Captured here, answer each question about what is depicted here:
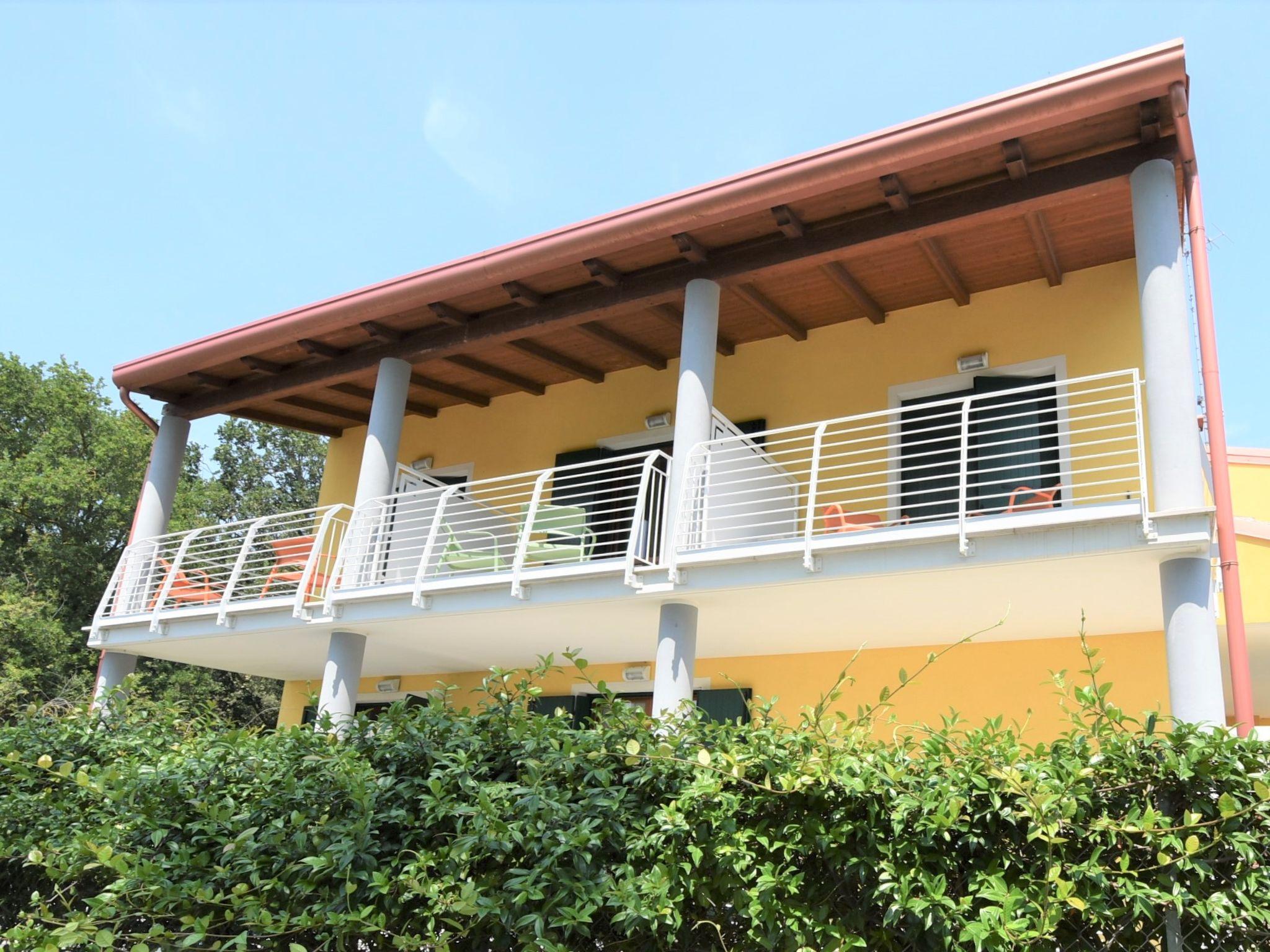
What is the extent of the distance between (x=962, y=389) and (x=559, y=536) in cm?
425

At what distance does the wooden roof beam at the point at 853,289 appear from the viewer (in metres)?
9.36

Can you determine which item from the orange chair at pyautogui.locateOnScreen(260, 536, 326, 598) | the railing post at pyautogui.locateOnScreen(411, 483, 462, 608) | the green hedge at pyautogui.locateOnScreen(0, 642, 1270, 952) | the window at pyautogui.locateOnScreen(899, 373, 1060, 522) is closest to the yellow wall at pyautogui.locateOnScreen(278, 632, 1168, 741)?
the railing post at pyautogui.locateOnScreen(411, 483, 462, 608)

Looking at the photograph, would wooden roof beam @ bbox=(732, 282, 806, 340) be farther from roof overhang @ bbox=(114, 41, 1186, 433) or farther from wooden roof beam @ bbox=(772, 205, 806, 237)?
wooden roof beam @ bbox=(772, 205, 806, 237)

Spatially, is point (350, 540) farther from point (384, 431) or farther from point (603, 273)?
point (603, 273)

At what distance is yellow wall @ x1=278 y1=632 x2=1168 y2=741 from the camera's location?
27.6ft

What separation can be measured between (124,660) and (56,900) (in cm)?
798

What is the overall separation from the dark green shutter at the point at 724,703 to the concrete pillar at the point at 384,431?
3.82m

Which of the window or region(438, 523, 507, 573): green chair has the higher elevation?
the window

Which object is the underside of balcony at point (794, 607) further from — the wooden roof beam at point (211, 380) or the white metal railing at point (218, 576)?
the wooden roof beam at point (211, 380)

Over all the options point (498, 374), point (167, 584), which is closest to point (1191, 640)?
point (498, 374)

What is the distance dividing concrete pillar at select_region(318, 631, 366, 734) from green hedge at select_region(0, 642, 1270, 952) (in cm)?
542

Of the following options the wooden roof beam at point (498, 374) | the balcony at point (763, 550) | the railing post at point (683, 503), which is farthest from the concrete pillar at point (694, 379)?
the wooden roof beam at point (498, 374)

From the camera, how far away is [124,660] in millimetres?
11867

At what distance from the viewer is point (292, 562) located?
1137 centimetres
